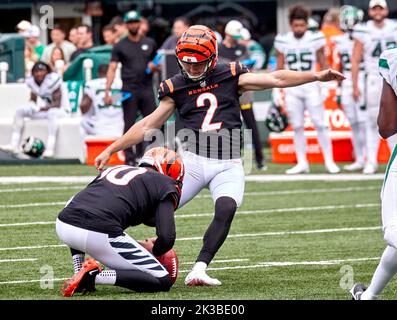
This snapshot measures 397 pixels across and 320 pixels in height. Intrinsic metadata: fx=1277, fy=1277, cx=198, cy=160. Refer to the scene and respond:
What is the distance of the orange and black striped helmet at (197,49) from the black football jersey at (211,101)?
14 cm

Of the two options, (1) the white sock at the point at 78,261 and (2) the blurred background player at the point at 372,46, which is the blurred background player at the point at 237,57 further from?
(1) the white sock at the point at 78,261

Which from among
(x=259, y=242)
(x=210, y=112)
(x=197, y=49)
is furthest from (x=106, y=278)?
(x=259, y=242)

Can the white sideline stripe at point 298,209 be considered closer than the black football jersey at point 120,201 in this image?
No

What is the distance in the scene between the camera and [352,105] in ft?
54.0

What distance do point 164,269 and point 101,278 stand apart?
41 cm

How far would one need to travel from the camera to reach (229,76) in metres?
8.74

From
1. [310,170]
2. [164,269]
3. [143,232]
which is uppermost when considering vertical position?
[164,269]

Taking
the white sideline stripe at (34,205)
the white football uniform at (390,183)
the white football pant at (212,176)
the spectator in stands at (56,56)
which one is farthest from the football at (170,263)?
the spectator in stands at (56,56)

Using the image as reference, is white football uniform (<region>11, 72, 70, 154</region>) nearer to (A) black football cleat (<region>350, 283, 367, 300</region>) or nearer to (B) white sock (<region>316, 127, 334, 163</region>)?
(B) white sock (<region>316, 127, 334, 163</region>)

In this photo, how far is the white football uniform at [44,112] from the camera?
57.5 feet

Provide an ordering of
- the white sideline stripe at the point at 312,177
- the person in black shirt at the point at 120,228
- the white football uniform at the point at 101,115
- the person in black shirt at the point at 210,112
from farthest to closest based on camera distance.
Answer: the white football uniform at the point at 101,115, the white sideline stripe at the point at 312,177, the person in black shirt at the point at 210,112, the person in black shirt at the point at 120,228

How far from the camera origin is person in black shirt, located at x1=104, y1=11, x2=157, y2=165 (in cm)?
1628
